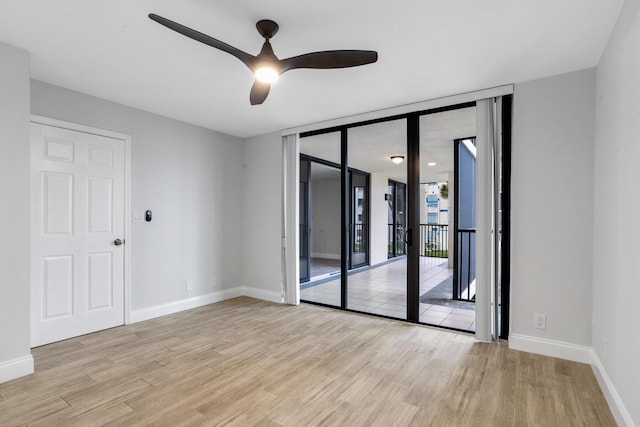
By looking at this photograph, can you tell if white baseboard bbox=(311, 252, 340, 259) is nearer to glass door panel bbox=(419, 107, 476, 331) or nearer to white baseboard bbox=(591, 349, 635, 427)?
glass door panel bbox=(419, 107, 476, 331)

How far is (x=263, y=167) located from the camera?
4.90m

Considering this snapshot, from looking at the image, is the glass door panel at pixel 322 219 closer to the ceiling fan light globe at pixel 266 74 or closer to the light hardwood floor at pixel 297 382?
the light hardwood floor at pixel 297 382

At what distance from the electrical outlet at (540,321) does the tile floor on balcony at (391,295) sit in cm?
73

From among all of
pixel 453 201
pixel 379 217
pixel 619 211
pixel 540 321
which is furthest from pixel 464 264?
pixel 379 217

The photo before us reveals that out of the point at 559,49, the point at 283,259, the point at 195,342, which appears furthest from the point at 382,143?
the point at 195,342

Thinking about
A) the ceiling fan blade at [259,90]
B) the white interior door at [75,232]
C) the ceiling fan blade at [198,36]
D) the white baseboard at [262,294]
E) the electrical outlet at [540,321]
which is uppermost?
the ceiling fan blade at [198,36]

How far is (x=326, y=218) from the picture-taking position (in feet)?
32.0

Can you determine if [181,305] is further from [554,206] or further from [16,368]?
[554,206]

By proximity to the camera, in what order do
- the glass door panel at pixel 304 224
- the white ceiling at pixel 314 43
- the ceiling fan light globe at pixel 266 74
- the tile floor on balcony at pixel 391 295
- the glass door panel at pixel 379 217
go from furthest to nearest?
1. the glass door panel at pixel 304 224
2. the glass door panel at pixel 379 217
3. the tile floor on balcony at pixel 391 295
4. the ceiling fan light globe at pixel 266 74
5. the white ceiling at pixel 314 43

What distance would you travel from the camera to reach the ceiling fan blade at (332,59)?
2.00 meters

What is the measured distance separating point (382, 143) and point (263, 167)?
2037 mm

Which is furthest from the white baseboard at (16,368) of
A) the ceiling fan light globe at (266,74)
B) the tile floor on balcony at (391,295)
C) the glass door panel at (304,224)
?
the glass door panel at (304,224)

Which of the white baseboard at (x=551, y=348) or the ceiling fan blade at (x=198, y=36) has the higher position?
the ceiling fan blade at (x=198, y=36)

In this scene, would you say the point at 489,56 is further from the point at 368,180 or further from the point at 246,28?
the point at 368,180
